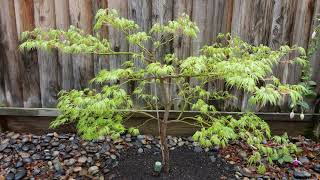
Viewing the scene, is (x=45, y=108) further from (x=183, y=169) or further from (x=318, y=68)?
(x=318, y=68)

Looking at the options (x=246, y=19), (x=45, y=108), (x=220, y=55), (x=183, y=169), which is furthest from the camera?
(x=45, y=108)

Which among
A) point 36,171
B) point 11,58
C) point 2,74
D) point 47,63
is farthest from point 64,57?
point 36,171

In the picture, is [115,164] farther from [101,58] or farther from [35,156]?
[101,58]

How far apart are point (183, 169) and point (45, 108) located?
1.50m

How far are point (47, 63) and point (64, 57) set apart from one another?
0.18 meters

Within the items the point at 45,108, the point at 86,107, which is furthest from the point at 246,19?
the point at 45,108

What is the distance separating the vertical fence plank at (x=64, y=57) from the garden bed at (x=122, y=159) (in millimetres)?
548

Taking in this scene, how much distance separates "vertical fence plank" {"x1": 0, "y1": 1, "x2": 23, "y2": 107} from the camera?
312 centimetres

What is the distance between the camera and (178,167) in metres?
2.80

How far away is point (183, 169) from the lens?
2777mm

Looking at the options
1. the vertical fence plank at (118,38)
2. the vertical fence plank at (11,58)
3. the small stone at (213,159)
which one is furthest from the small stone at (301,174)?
the vertical fence plank at (11,58)

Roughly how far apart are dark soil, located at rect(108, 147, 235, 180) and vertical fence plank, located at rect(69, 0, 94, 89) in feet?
2.75

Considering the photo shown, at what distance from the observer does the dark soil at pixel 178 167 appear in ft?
8.87

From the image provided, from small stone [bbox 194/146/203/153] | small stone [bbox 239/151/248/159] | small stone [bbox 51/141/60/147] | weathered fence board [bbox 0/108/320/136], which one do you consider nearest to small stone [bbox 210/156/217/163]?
small stone [bbox 194/146/203/153]
